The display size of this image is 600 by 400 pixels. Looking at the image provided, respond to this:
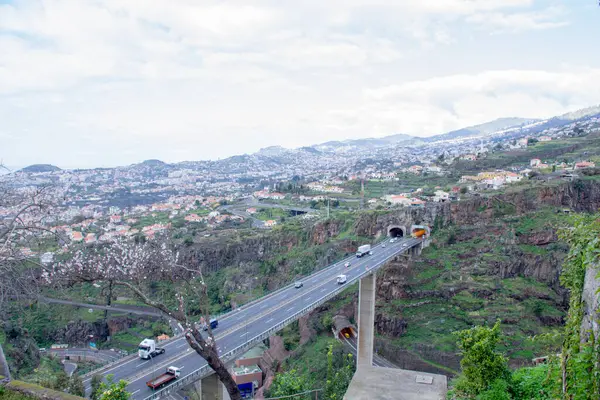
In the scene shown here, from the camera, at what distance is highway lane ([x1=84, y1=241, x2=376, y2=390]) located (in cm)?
1644

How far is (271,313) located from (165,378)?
29.1 ft

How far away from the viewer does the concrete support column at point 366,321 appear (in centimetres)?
2747

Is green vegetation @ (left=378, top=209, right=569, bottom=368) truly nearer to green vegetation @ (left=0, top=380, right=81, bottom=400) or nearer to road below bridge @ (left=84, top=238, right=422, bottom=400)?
road below bridge @ (left=84, top=238, right=422, bottom=400)

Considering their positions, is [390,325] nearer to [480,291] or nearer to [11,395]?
[480,291]

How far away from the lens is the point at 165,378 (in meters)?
14.9

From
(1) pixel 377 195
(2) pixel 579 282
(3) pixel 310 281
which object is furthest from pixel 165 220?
(2) pixel 579 282

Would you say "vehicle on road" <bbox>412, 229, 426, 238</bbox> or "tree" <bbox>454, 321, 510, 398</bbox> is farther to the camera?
"vehicle on road" <bbox>412, 229, 426, 238</bbox>

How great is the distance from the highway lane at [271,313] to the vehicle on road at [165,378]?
211mm

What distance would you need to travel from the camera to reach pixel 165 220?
76.9 metres

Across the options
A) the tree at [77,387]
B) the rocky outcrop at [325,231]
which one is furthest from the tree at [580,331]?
the rocky outcrop at [325,231]

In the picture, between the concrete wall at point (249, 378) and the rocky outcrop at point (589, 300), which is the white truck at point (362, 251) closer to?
the concrete wall at point (249, 378)

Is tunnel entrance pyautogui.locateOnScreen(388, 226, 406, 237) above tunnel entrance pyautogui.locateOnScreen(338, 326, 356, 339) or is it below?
above

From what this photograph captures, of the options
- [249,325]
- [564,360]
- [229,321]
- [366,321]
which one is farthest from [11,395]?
[366,321]

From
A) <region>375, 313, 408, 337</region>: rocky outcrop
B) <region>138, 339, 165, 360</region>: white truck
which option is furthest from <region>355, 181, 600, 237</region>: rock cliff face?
<region>138, 339, 165, 360</region>: white truck
